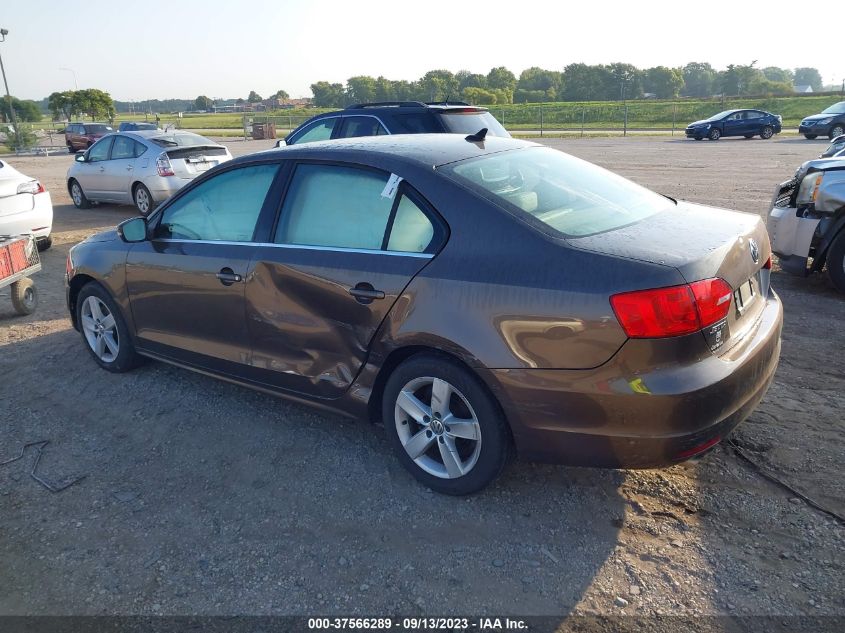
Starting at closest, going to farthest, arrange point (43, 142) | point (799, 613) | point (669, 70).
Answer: point (799, 613), point (43, 142), point (669, 70)

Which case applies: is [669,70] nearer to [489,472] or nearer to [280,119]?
[280,119]

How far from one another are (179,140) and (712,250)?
11.9 meters

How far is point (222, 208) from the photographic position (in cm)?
423

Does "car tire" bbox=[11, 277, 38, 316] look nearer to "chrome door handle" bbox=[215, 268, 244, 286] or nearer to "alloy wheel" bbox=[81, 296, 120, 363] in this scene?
"alloy wheel" bbox=[81, 296, 120, 363]

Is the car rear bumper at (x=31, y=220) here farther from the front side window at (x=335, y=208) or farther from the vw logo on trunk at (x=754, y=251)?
the vw logo on trunk at (x=754, y=251)

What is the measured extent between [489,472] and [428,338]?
0.70m

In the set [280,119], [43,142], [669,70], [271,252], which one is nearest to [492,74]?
[669,70]

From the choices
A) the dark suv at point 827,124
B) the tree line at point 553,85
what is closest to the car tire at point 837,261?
the dark suv at point 827,124

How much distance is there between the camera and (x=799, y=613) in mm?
2541

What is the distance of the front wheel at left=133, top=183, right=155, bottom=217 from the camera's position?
40.5ft

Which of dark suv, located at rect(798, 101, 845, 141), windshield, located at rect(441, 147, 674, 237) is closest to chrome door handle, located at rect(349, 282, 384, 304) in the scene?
windshield, located at rect(441, 147, 674, 237)

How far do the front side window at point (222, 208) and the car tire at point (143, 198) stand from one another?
27.9 feet

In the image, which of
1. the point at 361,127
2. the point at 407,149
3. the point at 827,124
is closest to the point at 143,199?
the point at 361,127

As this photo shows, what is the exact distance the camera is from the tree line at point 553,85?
85312mm
